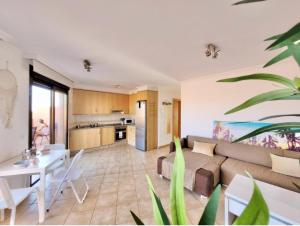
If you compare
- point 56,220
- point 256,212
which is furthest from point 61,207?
point 256,212

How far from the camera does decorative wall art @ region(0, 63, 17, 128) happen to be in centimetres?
209

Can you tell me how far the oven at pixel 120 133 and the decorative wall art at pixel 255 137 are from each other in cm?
352

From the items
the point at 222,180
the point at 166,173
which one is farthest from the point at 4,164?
the point at 222,180

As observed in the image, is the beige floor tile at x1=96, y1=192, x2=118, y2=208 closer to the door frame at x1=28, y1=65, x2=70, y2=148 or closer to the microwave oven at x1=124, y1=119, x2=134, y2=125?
the door frame at x1=28, y1=65, x2=70, y2=148

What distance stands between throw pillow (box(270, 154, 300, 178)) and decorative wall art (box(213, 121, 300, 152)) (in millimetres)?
382

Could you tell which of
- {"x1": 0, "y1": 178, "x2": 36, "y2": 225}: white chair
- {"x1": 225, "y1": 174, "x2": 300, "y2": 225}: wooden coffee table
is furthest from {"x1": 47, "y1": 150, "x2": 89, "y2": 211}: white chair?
{"x1": 225, "y1": 174, "x2": 300, "y2": 225}: wooden coffee table

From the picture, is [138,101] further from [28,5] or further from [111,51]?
Result: [28,5]

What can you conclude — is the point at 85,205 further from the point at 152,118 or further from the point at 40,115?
the point at 152,118

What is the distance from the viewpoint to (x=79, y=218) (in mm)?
1932

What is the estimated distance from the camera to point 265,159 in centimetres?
264

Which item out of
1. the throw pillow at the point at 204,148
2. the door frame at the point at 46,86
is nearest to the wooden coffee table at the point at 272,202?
the throw pillow at the point at 204,148

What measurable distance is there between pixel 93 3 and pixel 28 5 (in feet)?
2.20

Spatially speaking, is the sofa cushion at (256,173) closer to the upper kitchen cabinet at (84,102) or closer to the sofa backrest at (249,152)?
the sofa backrest at (249,152)

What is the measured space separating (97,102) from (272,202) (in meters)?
5.14
